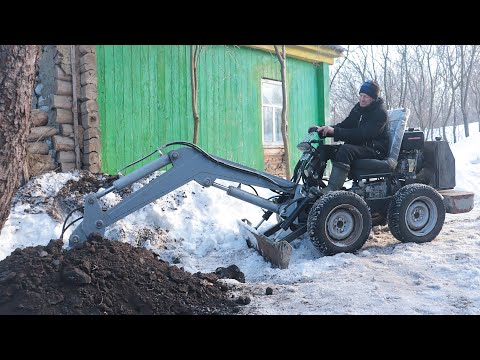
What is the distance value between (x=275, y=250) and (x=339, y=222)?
A: 3.20ft

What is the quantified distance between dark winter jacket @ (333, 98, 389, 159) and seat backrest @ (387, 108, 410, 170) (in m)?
0.08

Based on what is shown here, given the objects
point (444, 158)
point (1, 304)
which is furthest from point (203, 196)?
point (1, 304)

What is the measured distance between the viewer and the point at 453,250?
579 cm

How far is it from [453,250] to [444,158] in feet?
5.18

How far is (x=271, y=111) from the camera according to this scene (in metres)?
12.6

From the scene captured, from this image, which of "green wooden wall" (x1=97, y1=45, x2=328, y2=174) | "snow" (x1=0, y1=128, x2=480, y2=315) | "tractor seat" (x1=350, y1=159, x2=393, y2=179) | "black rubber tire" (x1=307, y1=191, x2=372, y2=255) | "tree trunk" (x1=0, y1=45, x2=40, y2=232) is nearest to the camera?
"tree trunk" (x1=0, y1=45, x2=40, y2=232)

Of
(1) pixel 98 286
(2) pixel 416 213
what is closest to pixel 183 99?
(2) pixel 416 213

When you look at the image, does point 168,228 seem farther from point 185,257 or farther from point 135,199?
point 135,199

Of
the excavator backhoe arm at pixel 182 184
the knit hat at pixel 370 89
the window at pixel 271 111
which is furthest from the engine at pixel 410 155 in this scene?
the window at pixel 271 111

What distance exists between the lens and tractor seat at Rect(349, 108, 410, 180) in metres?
6.21

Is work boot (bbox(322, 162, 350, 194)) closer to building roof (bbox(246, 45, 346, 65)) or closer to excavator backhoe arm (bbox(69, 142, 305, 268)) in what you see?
excavator backhoe arm (bbox(69, 142, 305, 268))

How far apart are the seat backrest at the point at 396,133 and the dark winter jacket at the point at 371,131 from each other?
83 mm

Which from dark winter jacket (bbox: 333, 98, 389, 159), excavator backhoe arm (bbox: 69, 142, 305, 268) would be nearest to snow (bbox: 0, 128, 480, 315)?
excavator backhoe arm (bbox: 69, 142, 305, 268)

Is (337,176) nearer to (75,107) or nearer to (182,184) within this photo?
(182,184)
